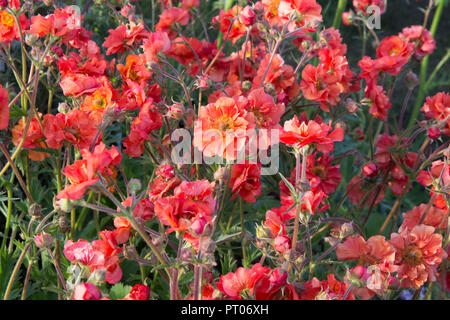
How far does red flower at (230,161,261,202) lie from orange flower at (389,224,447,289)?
28 cm

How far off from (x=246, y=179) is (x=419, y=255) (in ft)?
1.15

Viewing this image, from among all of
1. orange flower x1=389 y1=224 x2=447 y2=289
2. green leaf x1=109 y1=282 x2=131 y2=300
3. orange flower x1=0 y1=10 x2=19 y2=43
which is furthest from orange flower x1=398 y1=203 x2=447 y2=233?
orange flower x1=0 y1=10 x2=19 y2=43

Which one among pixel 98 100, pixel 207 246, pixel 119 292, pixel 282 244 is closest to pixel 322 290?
pixel 282 244

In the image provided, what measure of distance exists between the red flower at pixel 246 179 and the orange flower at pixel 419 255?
0.28m

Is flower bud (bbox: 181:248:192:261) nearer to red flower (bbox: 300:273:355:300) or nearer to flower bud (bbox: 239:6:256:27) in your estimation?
red flower (bbox: 300:273:355:300)

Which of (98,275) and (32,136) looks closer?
(98,275)

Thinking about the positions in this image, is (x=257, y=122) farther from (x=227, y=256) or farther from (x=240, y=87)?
(x=227, y=256)

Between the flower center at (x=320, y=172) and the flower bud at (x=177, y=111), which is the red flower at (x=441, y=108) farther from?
the flower bud at (x=177, y=111)

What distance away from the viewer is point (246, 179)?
941mm

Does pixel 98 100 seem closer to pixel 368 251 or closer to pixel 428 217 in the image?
pixel 368 251

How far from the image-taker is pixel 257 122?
3.00 feet

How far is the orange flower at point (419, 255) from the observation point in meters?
0.93
